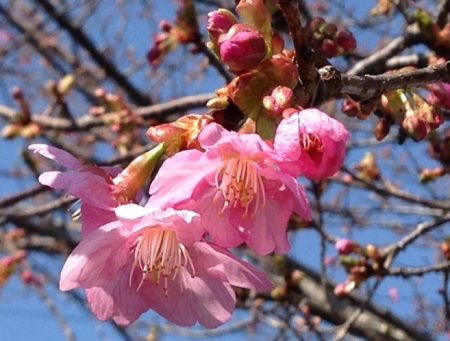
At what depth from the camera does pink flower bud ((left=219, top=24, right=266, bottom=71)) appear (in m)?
1.18

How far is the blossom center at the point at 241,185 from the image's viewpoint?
128cm

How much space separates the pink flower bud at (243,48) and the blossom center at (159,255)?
34 cm

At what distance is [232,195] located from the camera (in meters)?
1.31

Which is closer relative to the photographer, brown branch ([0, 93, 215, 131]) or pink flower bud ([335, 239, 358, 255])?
pink flower bud ([335, 239, 358, 255])

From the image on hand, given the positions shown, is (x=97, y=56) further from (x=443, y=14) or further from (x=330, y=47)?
(x=330, y=47)

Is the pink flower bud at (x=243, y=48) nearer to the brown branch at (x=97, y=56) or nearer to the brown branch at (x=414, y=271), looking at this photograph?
the brown branch at (x=414, y=271)

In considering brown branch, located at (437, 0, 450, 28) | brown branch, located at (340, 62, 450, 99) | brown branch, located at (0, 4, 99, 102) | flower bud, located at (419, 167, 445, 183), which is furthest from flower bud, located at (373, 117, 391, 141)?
brown branch, located at (0, 4, 99, 102)

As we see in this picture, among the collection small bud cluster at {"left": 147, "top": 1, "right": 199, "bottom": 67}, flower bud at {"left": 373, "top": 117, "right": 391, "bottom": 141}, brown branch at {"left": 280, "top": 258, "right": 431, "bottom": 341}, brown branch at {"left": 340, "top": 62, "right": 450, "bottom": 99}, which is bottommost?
brown branch at {"left": 280, "top": 258, "right": 431, "bottom": 341}

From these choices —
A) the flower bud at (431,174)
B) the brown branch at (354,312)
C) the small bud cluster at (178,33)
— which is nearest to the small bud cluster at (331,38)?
the small bud cluster at (178,33)

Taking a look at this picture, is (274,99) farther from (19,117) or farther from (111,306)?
(19,117)

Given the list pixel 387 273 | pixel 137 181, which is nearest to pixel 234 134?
pixel 137 181

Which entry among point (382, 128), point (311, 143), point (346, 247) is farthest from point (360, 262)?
point (311, 143)

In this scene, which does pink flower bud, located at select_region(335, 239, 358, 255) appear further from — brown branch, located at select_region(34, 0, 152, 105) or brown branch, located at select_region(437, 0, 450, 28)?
brown branch, located at select_region(34, 0, 152, 105)

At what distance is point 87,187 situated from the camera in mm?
1239
